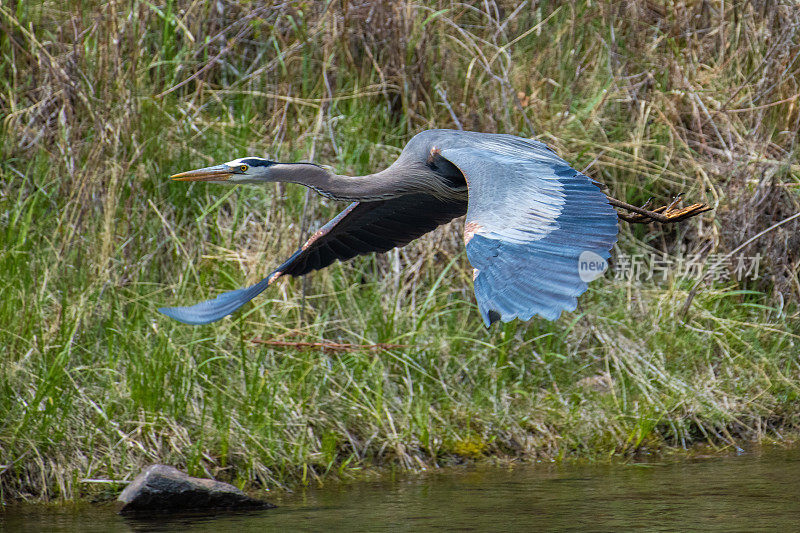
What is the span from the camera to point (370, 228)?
5.06 meters

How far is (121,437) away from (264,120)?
10.4 ft

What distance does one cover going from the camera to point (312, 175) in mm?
4699

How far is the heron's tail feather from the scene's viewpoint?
13.4 feet

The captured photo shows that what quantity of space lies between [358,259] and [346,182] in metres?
2.21

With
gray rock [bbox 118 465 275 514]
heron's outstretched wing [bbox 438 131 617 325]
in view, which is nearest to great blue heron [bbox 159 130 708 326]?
heron's outstretched wing [bbox 438 131 617 325]

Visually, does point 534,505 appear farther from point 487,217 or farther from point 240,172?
point 240,172

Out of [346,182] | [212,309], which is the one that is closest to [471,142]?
[346,182]

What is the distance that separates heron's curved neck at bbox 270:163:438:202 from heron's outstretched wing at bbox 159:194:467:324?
0.41ft

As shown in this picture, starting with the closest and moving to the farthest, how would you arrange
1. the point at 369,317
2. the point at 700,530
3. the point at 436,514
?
the point at 700,530, the point at 436,514, the point at 369,317

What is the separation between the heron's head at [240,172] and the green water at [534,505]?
1408 mm

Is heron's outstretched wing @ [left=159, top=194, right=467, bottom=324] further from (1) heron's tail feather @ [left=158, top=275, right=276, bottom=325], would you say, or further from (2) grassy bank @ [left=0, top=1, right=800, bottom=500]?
(2) grassy bank @ [left=0, top=1, right=800, bottom=500]

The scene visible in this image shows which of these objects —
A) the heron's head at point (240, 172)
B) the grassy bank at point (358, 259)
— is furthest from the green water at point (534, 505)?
the heron's head at point (240, 172)

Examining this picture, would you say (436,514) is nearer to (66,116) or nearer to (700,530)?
(700,530)

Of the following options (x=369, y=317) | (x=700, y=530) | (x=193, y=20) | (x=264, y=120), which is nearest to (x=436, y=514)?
(x=700, y=530)
